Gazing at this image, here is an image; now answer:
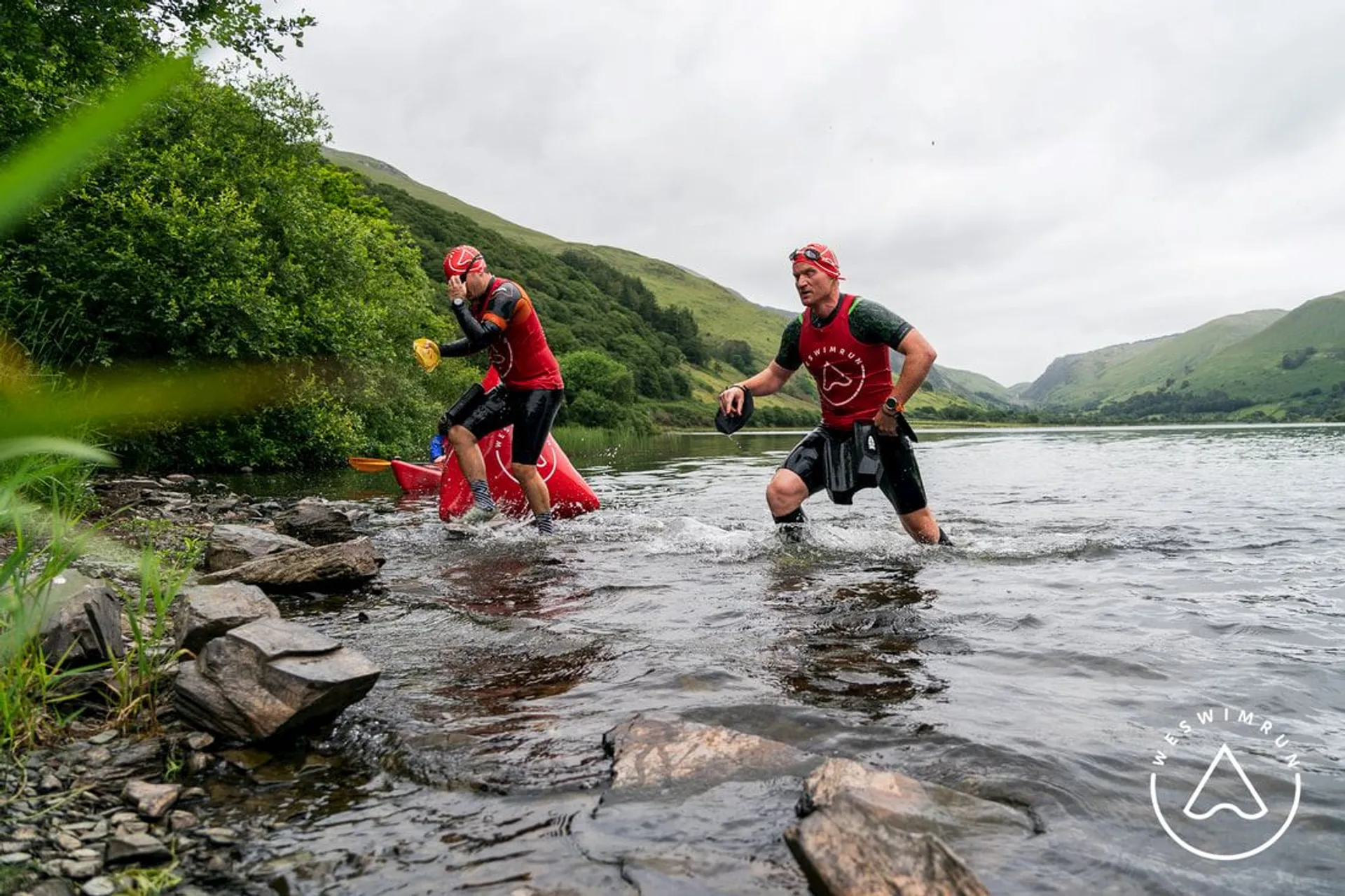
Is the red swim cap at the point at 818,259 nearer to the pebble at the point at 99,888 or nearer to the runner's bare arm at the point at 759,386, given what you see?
the runner's bare arm at the point at 759,386

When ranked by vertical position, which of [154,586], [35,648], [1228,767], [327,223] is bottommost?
[1228,767]

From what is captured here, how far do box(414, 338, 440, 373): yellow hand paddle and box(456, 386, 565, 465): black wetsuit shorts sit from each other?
0.92 meters

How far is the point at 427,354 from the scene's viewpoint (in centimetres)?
1032

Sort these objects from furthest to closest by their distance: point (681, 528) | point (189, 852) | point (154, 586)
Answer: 1. point (681, 528)
2. point (154, 586)
3. point (189, 852)

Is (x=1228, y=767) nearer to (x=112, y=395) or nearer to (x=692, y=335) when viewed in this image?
(x=112, y=395)

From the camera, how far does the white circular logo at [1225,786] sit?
3.07 m

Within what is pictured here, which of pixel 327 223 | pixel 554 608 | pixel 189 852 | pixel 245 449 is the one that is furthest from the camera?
pixel 327 223

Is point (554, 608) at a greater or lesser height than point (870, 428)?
lesser

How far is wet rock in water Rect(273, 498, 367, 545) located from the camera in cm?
1080

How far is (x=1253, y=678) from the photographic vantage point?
4.61 m

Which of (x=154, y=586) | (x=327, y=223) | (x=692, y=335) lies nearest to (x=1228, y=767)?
(x=154, y=586)

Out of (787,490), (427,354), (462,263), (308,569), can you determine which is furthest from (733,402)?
(308,569)

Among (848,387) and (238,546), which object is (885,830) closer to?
(848,387)

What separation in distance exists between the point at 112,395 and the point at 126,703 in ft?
13.0
